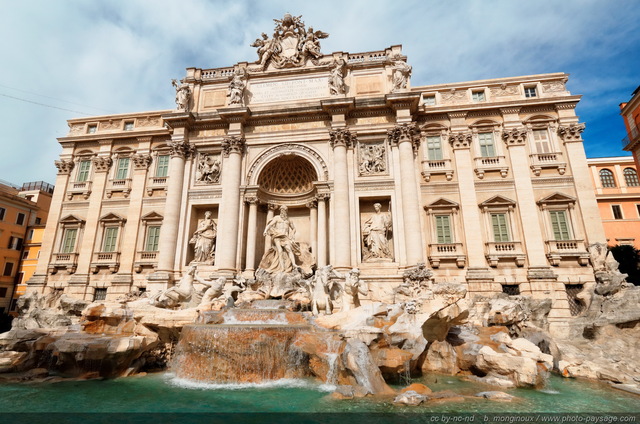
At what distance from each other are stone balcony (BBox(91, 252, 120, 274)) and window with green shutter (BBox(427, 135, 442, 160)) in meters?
19.1

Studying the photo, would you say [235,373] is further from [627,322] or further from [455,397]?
[627,322]

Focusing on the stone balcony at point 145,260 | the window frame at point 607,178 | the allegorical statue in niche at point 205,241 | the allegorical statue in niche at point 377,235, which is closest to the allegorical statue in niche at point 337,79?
the allegorical statue in niche at point 377,235

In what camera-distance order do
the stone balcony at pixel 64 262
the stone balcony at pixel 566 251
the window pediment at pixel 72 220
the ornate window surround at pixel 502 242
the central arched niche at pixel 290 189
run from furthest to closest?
the window pediment at pixel 72 220, the stone balcony at pixel 64 262, the central arched niche at pixel 290 189, the ornate window surround at pixel 502 242, the stone balcony at pixel 566 251

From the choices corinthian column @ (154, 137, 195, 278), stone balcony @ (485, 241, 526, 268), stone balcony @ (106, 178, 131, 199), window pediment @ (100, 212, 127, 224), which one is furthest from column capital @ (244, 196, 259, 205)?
stone balcony @ (485, 241, 526, 268)

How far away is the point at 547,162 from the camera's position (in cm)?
1762

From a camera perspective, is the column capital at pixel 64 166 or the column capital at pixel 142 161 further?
the column capital at pixel 64 166

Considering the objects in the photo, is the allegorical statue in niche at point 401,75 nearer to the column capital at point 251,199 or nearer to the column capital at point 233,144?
the column capital at point 233,144

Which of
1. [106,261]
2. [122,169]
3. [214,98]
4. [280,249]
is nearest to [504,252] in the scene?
[280,249]

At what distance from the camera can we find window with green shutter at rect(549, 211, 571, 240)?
1652 cm

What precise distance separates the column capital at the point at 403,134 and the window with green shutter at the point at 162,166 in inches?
542

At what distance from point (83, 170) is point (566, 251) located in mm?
28521

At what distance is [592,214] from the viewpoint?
16.2 meters

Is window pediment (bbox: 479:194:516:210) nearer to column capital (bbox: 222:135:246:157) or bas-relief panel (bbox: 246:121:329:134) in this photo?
bas-relief panel (bbox: 246:121:329:134)

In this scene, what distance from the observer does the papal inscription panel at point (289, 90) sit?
19800mm
